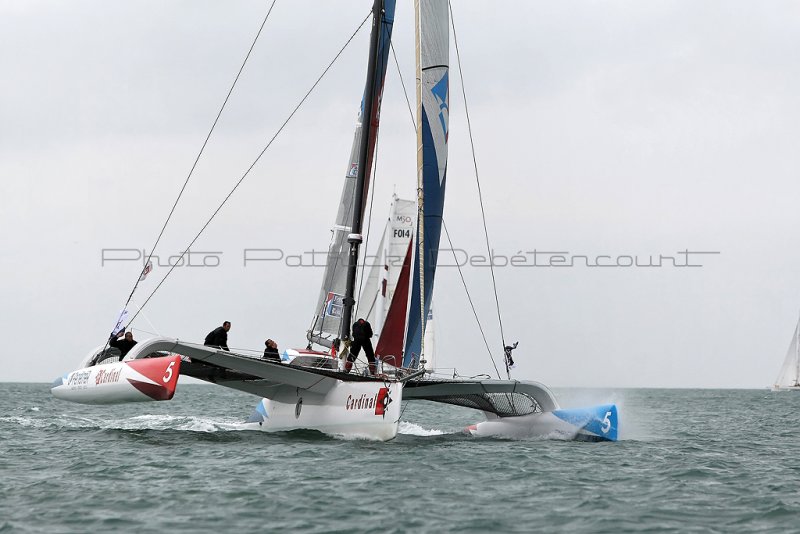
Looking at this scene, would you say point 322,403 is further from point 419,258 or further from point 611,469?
point 611,469

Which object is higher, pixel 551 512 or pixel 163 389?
pixel 163 389

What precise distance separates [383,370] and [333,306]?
3.83m

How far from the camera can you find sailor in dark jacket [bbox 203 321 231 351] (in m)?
15.2

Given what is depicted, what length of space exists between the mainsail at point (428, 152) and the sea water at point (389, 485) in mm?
1966

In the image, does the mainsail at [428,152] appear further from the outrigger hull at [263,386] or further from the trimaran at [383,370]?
the outrigger hull at [263,386]

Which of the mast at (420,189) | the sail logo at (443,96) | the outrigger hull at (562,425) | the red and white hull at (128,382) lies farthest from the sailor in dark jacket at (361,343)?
the sail logo at (443,96)

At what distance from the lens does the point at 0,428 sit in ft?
58.7

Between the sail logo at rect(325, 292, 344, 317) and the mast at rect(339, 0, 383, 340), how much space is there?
7.78 feet

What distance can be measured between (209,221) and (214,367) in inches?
92.6

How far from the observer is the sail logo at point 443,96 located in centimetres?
1532

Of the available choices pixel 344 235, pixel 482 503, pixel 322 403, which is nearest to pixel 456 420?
pixel 344 235

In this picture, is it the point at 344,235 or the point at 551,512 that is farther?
the point at 344,235

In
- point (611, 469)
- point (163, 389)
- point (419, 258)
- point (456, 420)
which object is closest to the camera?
point (611, 469)

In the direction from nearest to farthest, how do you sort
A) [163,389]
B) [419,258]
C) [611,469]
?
[611,469] → [163,389] → [419,258]
